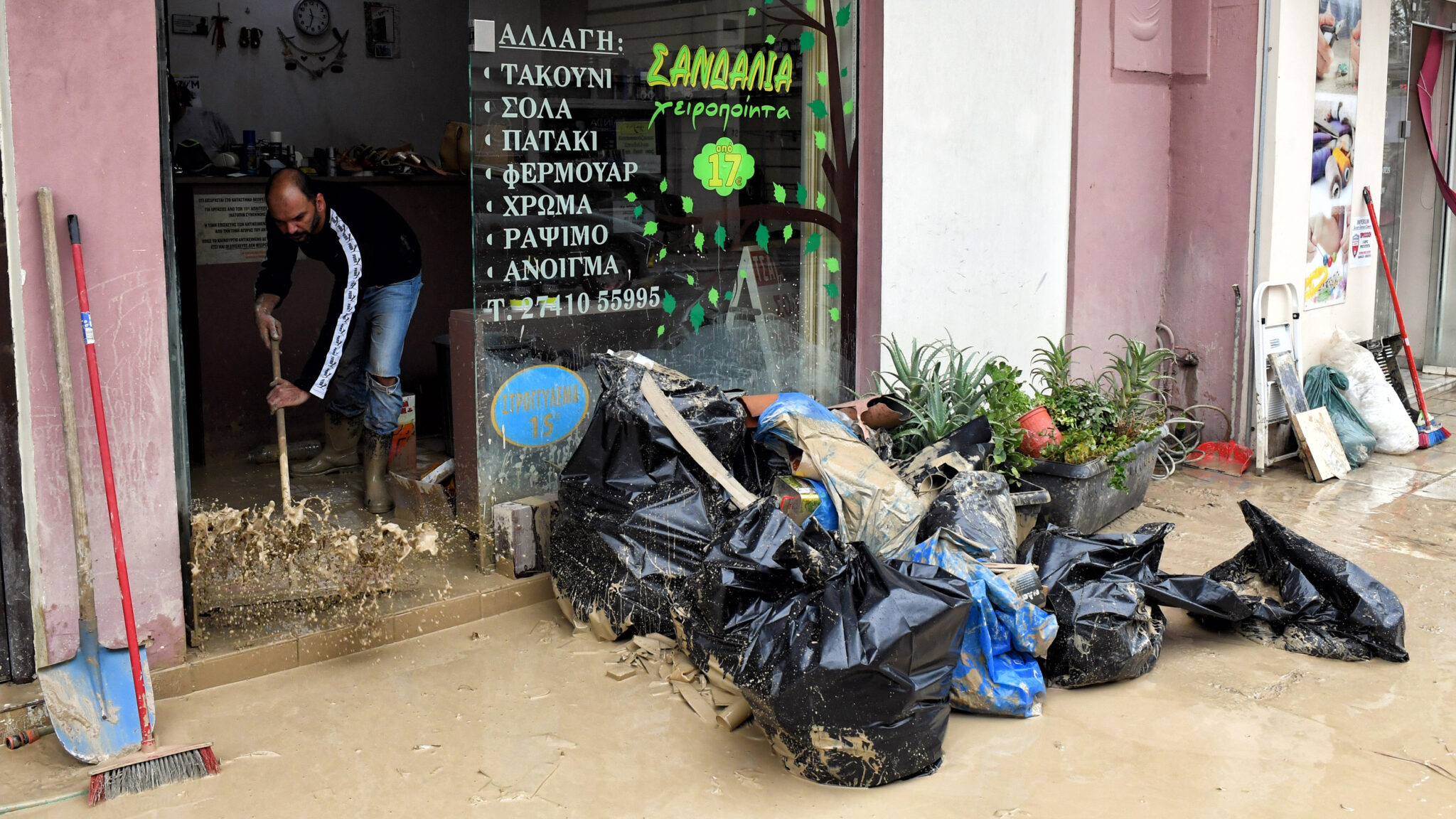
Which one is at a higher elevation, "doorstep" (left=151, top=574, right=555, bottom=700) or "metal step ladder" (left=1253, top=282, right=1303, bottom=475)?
"metal step ladder" (left=1253, top=282, right=1303, bottom=475)

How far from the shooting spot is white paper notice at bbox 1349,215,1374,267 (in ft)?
26.3

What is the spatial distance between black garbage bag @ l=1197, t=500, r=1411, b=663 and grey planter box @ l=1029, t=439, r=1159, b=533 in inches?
35.4

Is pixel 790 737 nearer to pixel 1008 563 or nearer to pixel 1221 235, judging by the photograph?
pixel 1008 563

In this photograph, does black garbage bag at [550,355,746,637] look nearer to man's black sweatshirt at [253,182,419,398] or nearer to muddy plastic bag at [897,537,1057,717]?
muddy plastic bag at [897,537,1057,717]

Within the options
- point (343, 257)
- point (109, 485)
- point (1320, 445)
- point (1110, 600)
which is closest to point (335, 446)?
point (343, 257)

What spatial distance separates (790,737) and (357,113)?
718 cm

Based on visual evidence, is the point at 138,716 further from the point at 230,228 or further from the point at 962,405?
the point at 230,228

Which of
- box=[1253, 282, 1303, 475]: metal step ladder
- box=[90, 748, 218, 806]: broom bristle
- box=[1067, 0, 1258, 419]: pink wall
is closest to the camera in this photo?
box=[90, 748, 218, 806]: broom bristle

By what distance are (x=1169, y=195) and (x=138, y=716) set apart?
6.34 m

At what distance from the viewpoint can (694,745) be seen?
3.65 m

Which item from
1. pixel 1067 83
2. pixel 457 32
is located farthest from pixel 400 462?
pixel 457 32

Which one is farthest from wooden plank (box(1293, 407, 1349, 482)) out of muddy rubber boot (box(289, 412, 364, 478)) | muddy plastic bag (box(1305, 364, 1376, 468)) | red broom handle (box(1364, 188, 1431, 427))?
muddy rubber boot (box(289, 412, 364, 478))

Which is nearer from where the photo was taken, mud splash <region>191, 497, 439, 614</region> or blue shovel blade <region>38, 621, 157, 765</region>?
blue shovel blade <region>38, 621, 157, 765</region>

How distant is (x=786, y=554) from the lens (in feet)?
11.9
